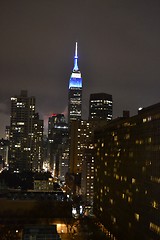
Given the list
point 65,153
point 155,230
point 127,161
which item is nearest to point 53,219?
point 127,161

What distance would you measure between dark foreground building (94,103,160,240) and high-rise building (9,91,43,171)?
89.1m

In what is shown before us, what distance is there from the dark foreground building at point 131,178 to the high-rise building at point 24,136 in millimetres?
89062

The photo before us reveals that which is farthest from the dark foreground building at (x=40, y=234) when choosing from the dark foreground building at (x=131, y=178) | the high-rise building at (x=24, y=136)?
the high-rise building at (x=24, y=136)

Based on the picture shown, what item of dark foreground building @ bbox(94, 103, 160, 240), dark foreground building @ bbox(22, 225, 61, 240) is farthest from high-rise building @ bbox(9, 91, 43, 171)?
dark foreground building @ bbox(22, 225, 61, 240)

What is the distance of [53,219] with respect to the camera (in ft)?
168

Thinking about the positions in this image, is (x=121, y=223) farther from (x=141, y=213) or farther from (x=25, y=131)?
(x=25, y=131)

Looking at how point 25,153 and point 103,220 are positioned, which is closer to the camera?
point 103,220

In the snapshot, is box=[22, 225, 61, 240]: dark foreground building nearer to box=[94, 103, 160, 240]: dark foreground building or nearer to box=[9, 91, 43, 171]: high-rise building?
box=[94, 103, 160, 240]: dark foreground building

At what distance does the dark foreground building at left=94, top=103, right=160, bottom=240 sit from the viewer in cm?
3144

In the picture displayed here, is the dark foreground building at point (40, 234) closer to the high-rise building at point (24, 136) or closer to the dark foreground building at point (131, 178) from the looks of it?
the dark foreground building at point (131, 178)

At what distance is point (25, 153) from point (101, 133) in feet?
296

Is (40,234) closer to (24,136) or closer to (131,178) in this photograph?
(131,178)

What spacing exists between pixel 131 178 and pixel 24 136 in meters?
115

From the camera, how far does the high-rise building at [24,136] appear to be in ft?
462
